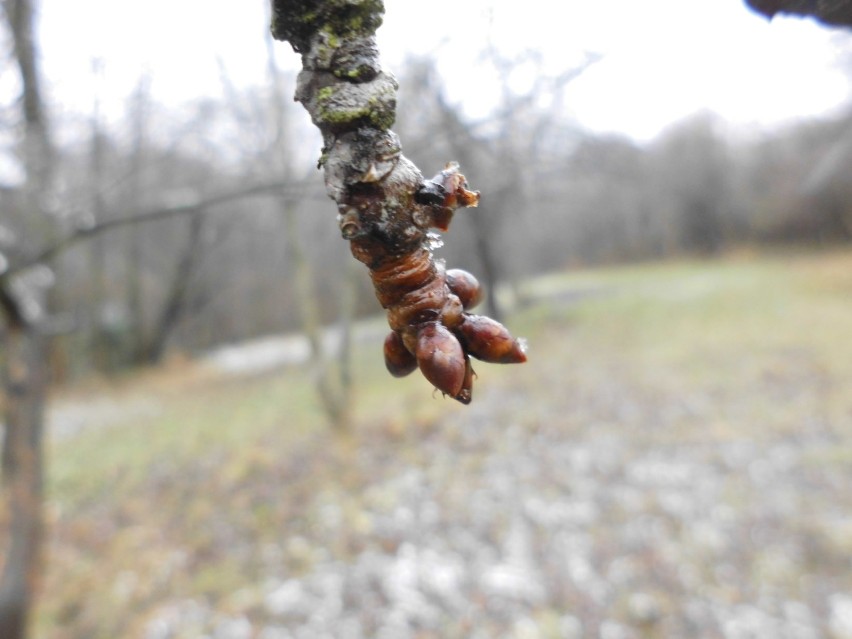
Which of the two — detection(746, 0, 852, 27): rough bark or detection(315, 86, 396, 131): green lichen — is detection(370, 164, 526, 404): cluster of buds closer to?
detection(315, 86, 396, 131): green lichen

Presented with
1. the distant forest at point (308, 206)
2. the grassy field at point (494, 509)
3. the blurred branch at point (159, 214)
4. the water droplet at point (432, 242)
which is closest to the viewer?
the water droplet at point (432, 242)

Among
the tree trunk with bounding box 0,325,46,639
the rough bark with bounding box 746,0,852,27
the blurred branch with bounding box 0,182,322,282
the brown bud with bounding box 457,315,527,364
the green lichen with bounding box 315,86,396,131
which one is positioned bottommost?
the tree trunk with bounding box 0,325,46,639

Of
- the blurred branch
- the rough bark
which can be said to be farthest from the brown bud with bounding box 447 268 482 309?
the blurred branch

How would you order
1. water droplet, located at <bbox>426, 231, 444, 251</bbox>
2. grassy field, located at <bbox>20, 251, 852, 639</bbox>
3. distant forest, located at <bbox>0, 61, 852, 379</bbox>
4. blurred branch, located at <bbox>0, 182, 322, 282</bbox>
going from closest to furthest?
water droplet, located at <bbox>426, 231, 444, 251</bbox> < blurred branch, located at <bbox>0, 182, 322, 282</bbox> < distant forest, located at <bbox>0, 61, 852, 379</bbox> < grassy field, located at <bbox>20, 251, 852, 639</bbox>

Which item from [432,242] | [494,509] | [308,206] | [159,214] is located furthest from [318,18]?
[308,206]

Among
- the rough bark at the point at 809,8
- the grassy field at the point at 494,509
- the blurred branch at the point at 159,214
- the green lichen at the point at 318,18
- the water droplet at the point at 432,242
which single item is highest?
the rough bark at the point at 809,8

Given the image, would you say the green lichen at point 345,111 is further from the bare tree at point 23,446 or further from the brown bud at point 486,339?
the bare tree at point 23,446

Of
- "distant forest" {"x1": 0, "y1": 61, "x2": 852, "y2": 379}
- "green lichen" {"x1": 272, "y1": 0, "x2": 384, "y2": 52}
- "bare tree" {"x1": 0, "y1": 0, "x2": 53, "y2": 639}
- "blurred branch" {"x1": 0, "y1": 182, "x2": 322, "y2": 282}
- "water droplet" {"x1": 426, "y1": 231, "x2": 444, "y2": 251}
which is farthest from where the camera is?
"distant forest" {"x1": 0, "y1": 61, "x2": 852, "y2": 379}

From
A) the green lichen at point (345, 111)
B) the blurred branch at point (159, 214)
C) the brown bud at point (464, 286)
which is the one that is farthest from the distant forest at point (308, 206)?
the green lichen at point (345, 111)
